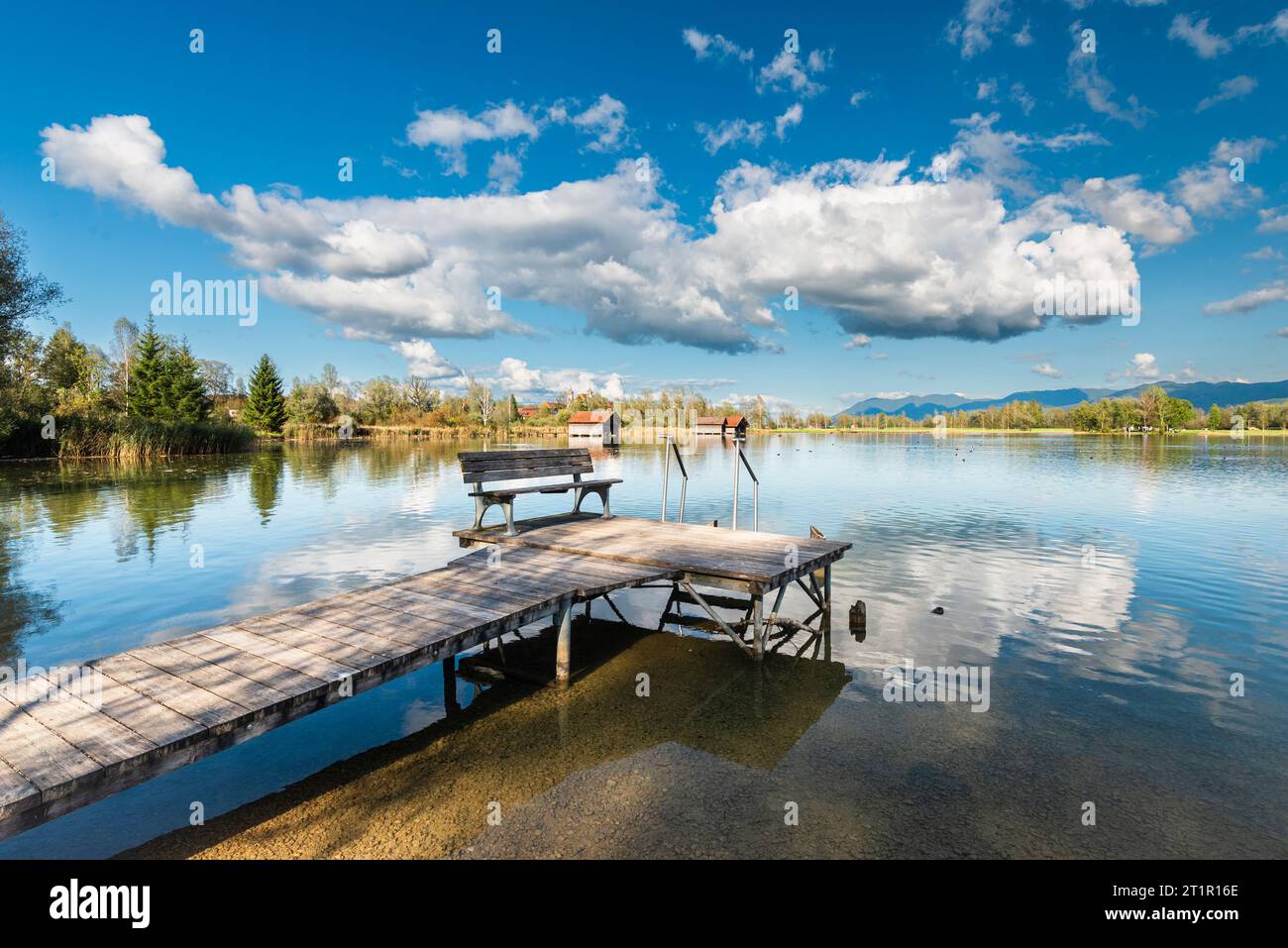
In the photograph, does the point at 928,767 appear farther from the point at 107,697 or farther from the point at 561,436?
the point at 561,436

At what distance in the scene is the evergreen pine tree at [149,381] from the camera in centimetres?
5741

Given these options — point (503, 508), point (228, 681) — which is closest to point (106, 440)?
point (503, 508)

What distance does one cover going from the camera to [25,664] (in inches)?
316

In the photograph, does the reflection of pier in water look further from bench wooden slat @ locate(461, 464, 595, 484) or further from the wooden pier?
bench wooden slat @ locate(461, 464, 595, 484)

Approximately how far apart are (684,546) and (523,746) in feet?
16.3

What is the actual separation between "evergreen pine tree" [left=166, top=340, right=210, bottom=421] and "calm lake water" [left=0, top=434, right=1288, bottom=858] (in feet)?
148

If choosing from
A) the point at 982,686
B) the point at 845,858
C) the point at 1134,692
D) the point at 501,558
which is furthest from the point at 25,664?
the point at 1134,692

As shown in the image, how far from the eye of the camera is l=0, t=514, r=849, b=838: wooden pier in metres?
3.95

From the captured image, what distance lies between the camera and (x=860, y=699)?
Result: 7520 millimetres

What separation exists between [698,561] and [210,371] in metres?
117

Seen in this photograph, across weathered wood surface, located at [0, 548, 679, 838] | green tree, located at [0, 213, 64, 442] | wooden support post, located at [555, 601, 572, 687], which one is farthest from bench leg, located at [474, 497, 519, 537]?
green tree, located at [0, 213, 64, 442]

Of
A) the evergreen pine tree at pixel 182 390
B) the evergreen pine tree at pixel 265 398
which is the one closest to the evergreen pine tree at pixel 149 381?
the evergreen pine tree at pixel 182 390

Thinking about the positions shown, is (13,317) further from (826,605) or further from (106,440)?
(826,605)

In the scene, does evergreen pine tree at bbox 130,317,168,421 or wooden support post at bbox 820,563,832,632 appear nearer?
wooden support post at bbox 820,563,832,632
